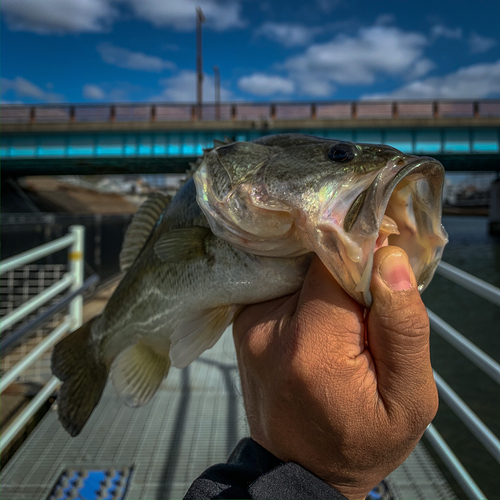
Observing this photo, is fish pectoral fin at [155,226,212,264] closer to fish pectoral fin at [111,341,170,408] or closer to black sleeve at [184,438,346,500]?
fish pectoral fin at [111,341,170,408]

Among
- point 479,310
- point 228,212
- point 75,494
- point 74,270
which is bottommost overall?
point 479,310

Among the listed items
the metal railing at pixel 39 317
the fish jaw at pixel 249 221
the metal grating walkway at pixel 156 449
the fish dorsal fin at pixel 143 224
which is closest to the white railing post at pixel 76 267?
the metal railing at pixel 39 317

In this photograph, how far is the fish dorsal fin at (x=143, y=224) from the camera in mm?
1888

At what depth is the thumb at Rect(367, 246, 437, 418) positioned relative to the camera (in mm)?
933

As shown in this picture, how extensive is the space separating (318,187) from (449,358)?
8.37 m

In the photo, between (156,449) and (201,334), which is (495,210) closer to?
(156,449)

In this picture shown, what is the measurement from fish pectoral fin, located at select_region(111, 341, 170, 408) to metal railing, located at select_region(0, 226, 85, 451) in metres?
1.33

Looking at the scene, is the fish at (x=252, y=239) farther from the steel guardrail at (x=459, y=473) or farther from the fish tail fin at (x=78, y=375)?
the steel guardrail at (x=459, y=473)

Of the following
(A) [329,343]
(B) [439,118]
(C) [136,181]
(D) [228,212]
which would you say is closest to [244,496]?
(A) [329,343]

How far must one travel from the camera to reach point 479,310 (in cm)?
1168

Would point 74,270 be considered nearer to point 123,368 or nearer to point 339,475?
point 123,368

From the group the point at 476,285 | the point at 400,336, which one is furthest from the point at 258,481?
the point at 476,285

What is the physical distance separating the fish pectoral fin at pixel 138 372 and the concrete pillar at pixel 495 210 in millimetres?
39325

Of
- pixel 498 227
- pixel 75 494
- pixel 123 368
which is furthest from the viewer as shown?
pixel 498 227
